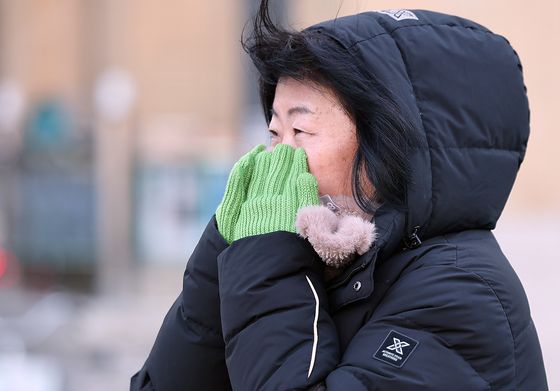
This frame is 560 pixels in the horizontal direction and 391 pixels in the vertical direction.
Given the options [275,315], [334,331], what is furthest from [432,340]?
[275,315]

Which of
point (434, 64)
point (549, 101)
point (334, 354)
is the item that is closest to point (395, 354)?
point (334, 354)

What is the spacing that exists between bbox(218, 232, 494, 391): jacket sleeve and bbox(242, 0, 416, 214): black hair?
0.64 feet

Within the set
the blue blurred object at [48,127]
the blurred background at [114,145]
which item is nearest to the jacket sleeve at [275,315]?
the blurred background at [114,145]

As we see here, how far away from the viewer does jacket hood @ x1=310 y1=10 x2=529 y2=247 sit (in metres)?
1.97

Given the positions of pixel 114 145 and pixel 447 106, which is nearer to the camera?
pixel 447 106

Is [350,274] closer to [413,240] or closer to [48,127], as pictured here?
[413,240]

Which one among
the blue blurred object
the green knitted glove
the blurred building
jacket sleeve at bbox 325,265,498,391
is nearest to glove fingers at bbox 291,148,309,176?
the green knitted glove

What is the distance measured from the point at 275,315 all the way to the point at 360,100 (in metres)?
0.48

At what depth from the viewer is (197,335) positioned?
6.70 ft

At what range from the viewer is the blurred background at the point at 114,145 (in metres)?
9.17

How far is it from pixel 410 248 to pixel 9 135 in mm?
8615

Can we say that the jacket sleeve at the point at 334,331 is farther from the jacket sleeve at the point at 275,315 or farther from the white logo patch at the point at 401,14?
the white logo patch at the point at 401,14

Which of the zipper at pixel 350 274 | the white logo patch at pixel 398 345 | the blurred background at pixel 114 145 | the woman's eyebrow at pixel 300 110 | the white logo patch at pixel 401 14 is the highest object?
the white logo patch at pixel 401 14

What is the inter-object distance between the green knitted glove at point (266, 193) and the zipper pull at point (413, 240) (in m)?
0.19
